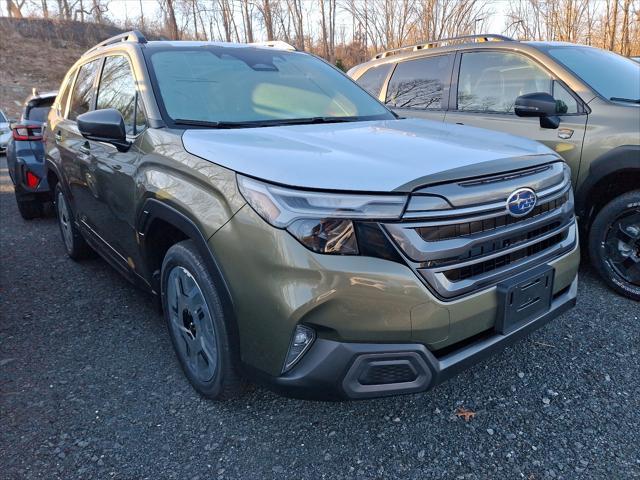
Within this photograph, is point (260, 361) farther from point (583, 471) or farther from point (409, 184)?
point (583, 471)

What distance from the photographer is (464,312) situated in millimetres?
1784

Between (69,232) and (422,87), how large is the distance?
3.49m

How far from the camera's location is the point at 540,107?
3367mm

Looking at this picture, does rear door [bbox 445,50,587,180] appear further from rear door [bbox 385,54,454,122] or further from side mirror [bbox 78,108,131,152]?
side mirror [bbox 78,108,131,152]

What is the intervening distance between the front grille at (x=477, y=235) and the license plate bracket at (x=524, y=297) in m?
0.04

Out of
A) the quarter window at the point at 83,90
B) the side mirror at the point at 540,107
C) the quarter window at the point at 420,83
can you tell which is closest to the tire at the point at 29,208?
the quarter window at the point at 83,90

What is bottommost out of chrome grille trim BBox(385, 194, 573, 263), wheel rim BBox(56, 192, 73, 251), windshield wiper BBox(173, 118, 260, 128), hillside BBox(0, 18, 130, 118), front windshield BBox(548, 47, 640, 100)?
wheel rim BBox(56, 192, 73, 251)

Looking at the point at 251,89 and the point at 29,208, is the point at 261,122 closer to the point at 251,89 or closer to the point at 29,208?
the point at 251,89

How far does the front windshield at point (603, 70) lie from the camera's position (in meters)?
3.56

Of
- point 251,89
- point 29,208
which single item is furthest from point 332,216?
point 29,208

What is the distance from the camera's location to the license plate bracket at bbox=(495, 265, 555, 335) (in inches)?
74.3

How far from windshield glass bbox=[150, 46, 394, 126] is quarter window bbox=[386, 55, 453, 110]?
1.46m

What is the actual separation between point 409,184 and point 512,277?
604 millimetres

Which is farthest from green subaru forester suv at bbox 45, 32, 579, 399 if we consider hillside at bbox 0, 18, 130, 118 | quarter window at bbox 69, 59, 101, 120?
hillside at bbox 0, 18, 130, 118
